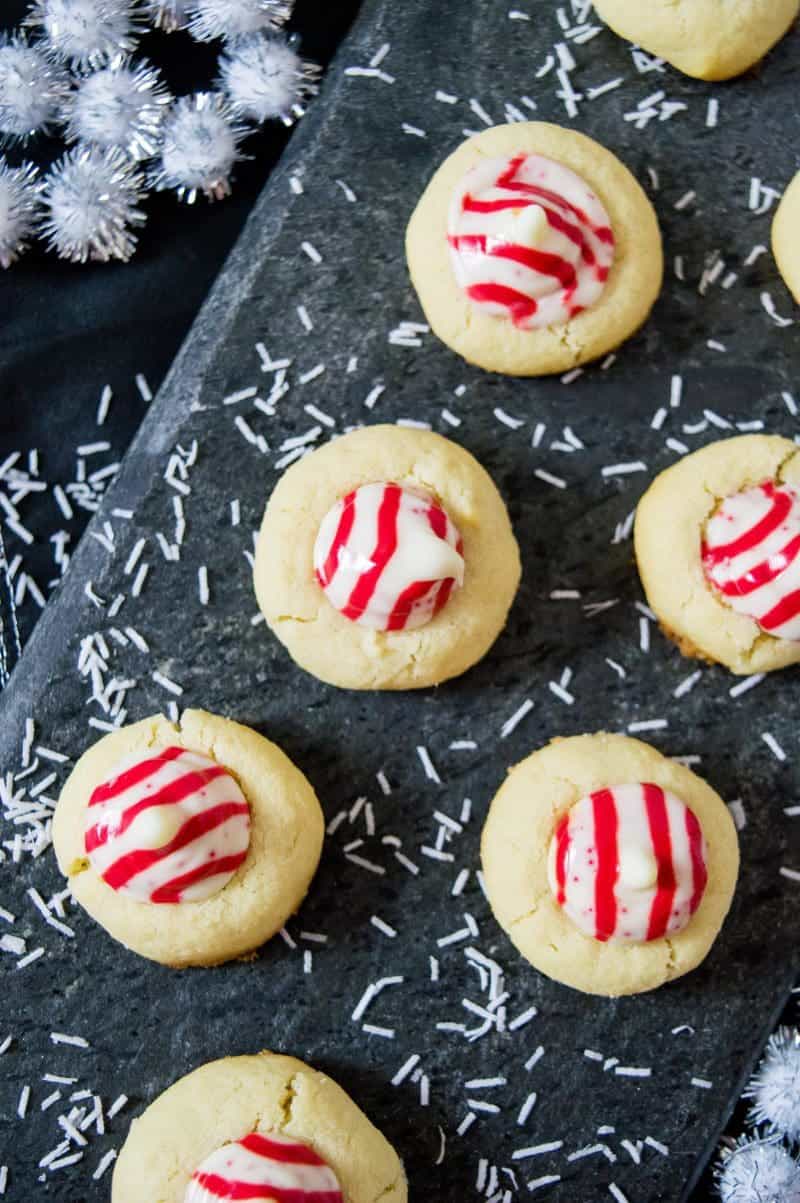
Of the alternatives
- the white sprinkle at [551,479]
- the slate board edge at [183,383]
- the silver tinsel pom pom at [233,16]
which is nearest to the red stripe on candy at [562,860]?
the white sprinkle at [551,479]

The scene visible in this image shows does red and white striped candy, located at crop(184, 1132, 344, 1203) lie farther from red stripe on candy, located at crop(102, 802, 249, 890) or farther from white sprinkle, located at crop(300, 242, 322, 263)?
white sprinkle, located at crop(300, 242, 322, 263)

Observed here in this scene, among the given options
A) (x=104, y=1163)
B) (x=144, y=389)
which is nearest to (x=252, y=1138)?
(x=104, y=1163)

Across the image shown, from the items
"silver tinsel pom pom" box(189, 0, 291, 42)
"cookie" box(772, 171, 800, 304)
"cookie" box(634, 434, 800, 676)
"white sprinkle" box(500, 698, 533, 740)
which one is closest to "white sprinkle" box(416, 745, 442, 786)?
"white sprinkle" box(500, 698, 533, 740)

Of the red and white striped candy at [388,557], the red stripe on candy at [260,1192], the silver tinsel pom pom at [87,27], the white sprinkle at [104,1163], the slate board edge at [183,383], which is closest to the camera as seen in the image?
the red stripe on candy at [260,1192]

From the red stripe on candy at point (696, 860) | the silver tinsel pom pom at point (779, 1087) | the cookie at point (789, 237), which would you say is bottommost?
the silver tinsel pom pom at point (779, 1087)

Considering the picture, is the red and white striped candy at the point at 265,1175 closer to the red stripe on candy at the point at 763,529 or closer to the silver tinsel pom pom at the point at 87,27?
the red stripe on candy at the point at 763,529

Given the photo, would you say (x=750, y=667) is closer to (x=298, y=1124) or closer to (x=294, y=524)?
(x=294, y=524)

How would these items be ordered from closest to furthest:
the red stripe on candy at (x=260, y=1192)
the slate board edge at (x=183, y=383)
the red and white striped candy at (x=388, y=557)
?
the red stripe on candy at (x=260, y=1192) < the red and white striped candy at (x=388, y=557) < the slate board edge at (x=183, y=383)

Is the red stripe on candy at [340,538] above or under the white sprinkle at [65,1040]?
above

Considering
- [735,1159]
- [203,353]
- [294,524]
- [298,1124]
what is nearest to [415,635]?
[294,524]
